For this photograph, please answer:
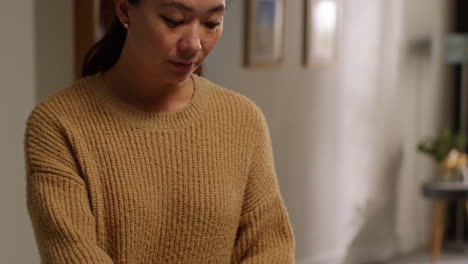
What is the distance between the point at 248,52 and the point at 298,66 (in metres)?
0.59

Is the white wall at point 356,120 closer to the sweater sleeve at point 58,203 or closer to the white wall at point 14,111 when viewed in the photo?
the white wall at point 14,111

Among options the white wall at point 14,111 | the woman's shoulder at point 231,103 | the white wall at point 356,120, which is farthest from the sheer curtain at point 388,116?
the woman's shoulder at point 231,103

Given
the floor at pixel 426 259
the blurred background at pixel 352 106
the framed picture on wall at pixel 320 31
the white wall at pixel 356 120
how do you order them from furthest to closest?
the floor at pixel 426 259, the framed picture on wall at pixel 320 31, the white wall at pixel 356 120, the blurred background at pixel 352 106

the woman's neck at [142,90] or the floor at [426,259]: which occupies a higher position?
the woman's neck at [142,90]

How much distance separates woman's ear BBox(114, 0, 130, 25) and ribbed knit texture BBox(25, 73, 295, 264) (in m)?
0.13

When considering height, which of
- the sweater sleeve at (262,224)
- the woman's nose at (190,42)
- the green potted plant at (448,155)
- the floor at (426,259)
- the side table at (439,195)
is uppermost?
the woman's nose at (190,42)

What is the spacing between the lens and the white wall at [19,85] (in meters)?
2.91

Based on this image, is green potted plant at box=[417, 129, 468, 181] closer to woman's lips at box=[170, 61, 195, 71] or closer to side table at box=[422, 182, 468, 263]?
side table at box=[422, 182, 468, 263]

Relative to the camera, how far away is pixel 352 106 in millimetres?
5645

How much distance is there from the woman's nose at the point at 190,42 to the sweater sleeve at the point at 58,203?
0.80 ft

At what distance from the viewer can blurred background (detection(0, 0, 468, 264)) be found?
441cm

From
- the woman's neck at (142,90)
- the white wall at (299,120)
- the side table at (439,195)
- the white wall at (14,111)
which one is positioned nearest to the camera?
the woman's neck at (142,90)

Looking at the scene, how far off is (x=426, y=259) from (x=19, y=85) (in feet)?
13.1

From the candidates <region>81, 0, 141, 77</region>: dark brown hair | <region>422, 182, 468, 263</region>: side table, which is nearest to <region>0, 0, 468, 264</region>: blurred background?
<region>422, 182, 468, 263</region>: side table
